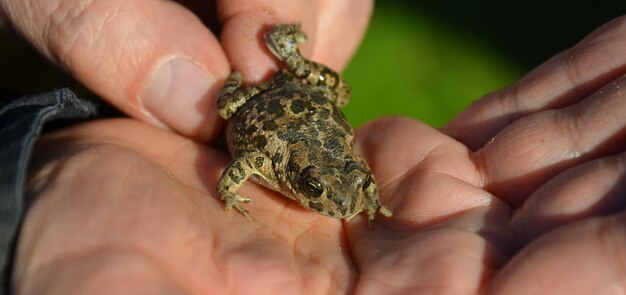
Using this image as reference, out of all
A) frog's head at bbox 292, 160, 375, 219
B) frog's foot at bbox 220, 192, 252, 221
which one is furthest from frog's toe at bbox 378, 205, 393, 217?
frog's foot at bbox 220, 192, 252, 221

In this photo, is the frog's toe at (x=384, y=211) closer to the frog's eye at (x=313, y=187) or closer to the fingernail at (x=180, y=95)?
the frog's eye at (x=313, y=187)

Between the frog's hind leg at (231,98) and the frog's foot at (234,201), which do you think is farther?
the frog's hind leg at (231,98)

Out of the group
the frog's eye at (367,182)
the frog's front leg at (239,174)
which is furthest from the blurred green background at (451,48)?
the frog's eye at (367,182)

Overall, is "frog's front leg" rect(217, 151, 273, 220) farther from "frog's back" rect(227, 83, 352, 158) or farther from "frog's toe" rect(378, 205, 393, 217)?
"frog's toe" rect(378, 205, 393, 217)

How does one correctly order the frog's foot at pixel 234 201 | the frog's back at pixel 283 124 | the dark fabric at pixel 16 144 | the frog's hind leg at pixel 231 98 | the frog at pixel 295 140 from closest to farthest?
the dark fabric at pixel 16 144 → the frog's foot at pixel 234 201 → the frog at pixel 295 140 → the frog's back at pixel 283 124 → the frog's hind leg at pixel 231 98

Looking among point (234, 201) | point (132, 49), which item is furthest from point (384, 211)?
point (132, 49)

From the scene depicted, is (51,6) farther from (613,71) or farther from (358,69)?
(358,69)

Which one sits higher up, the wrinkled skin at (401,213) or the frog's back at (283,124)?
the wrinkled skin at (401,213)

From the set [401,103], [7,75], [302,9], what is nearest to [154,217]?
[302,9]
